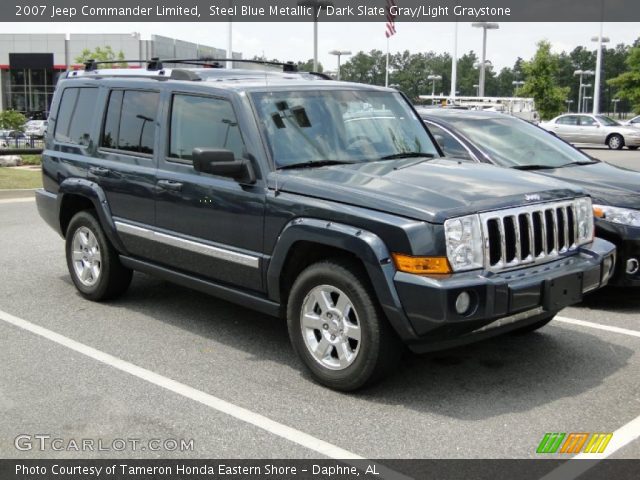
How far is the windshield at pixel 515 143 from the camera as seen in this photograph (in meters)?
7.72

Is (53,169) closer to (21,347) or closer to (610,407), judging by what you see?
(21,347)

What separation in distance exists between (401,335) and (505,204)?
39.9 inches

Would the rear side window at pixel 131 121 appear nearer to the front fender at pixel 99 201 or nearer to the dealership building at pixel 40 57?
the front fender at pixel 99 201

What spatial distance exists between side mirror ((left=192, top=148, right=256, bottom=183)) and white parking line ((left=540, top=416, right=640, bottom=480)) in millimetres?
2634

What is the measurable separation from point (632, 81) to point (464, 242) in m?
46.0

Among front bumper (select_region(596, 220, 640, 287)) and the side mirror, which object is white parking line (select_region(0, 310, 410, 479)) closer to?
the side mirror

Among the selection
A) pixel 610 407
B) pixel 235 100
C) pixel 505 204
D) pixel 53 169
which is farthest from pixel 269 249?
pixel 53 169

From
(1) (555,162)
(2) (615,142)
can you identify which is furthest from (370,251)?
(2) (615,142)

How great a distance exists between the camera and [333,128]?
18.0ft

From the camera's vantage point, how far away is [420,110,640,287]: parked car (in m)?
6.50

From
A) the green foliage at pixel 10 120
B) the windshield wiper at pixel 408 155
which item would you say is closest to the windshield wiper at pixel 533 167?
the windshield wiper at pixel 408 155

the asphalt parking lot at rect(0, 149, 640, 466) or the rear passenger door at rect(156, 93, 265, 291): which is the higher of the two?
the rear passenger door at rect(156, 93, 265, 291)
